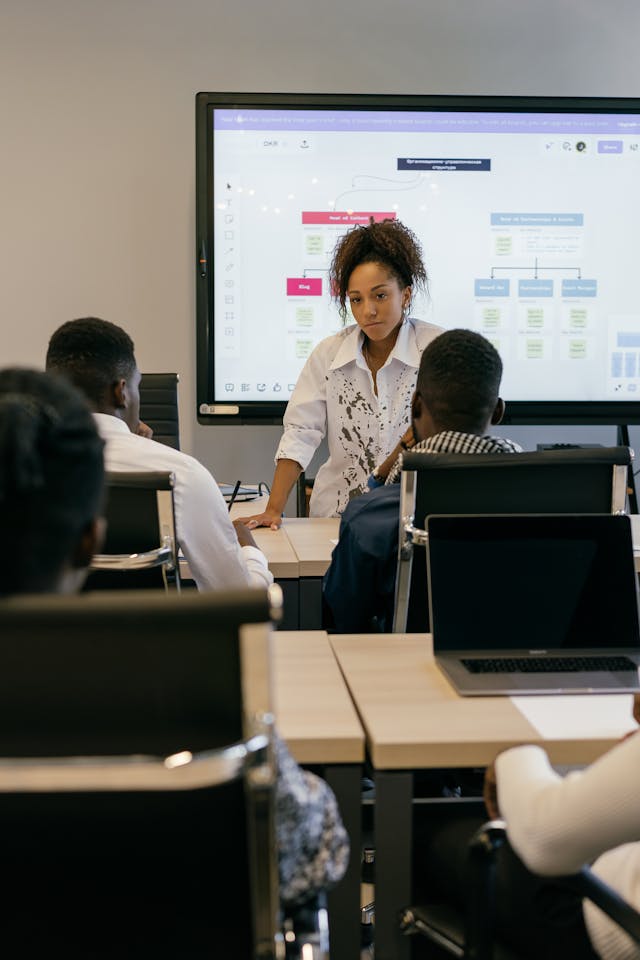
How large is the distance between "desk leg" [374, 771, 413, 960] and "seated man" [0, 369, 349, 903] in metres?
0.26

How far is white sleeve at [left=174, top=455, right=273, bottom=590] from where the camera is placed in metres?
1.92

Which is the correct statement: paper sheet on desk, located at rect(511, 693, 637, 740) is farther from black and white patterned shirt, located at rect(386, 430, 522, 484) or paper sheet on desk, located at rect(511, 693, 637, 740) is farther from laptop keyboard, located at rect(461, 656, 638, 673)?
black and white patterned shirt, located at rect(386, 430, 522, 484)

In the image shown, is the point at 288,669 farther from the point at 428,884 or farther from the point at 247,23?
the point at 247,23

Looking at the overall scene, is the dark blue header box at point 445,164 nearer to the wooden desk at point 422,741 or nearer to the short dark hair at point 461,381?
the short dark hair at point 461,381

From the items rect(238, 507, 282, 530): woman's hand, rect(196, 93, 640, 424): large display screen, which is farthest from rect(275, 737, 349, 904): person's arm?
rect(196, 93, 640, 424): large display screen

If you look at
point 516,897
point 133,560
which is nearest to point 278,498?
point 133,560

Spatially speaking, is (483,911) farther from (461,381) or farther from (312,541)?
(312,541)

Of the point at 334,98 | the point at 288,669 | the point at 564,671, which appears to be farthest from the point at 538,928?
the point at 334,98

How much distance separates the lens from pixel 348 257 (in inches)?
118

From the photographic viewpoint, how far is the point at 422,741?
3.78 ft

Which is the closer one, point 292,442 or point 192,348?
point 292,442

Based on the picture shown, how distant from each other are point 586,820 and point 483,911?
0.18 meters

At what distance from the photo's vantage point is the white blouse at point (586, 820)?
942 millimetres

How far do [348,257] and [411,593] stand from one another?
1.51 metres
